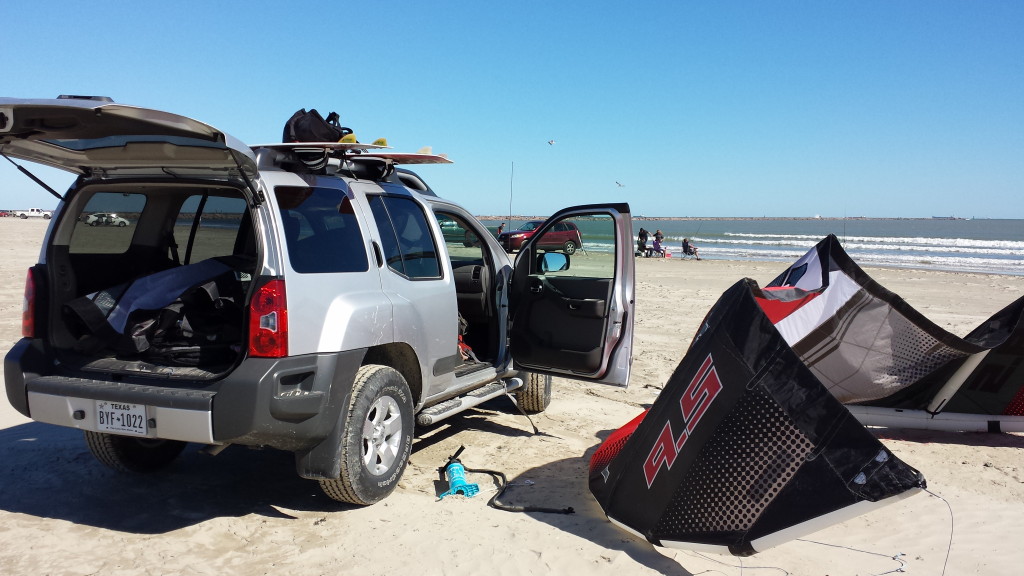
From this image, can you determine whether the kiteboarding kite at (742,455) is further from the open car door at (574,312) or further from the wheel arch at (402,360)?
the wheel arch at (402,360)

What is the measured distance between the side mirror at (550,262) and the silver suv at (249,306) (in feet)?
1.05

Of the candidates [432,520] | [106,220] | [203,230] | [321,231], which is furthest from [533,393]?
[106,220]

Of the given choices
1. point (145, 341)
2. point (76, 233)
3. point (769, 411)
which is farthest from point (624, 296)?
point (76, 233)

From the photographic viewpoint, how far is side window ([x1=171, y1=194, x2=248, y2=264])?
15.5 ft

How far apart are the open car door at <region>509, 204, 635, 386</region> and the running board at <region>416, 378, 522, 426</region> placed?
0.98ft

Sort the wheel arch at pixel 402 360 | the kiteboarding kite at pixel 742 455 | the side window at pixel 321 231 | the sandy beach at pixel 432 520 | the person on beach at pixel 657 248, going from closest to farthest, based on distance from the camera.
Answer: the kiteboarding kite at pixel 742 455
the sandy beach at pixel 432 520
the side window at pixel 321 231
the wheel arch at pixel 402 360
the person on beach at pixel 657 248

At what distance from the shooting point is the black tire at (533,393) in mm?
6285

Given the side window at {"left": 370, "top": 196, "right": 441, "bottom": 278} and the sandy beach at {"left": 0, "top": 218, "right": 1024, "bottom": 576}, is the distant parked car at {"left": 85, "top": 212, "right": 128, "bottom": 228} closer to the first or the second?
the side window at {"left": 370, "top": 196, "right": 441, "bottom": 278}

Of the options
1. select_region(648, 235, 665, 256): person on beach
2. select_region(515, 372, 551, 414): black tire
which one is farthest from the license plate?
select_region(648, 235, 665, 256): person on beach

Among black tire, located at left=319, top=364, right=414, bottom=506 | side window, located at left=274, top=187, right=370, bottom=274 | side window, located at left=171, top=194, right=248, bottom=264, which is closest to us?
side window, located at left=274, top=187, right=370, bottom=274

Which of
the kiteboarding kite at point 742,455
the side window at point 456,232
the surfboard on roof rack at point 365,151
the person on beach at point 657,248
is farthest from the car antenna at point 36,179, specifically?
the person on beach at point 657,248

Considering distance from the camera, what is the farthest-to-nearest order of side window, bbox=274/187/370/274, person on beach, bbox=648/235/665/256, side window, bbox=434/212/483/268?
person on beach, bbox=648/235/665/256
side window, bbox=434/212/483/268
side window, bbox=274/187/370/274

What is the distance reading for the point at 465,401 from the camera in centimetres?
521

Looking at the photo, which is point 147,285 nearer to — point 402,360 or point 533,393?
point 402,360
